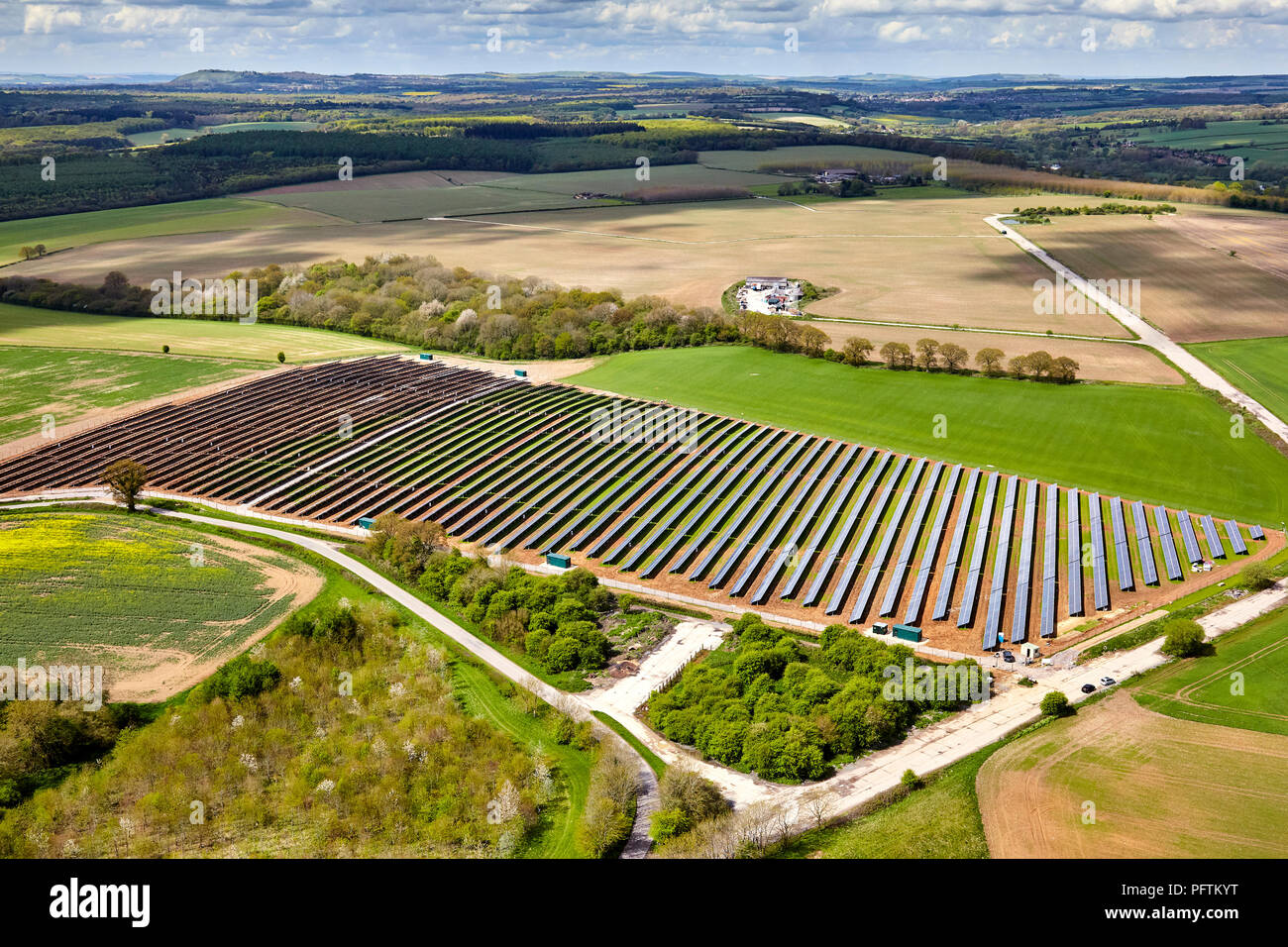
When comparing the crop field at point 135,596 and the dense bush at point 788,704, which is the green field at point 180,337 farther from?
the dense bush at point 788,704

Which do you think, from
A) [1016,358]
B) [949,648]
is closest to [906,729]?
[949,648]

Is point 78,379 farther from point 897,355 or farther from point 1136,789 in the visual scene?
point 1136,789

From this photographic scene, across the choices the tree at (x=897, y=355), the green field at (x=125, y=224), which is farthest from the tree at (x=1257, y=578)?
the green field at (x=125, y=224)

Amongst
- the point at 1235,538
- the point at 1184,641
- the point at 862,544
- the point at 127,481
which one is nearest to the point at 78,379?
the point at 127,481

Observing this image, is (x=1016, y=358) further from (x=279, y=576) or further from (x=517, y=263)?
(x=517, y=263)

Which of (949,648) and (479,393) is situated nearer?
(949,648)

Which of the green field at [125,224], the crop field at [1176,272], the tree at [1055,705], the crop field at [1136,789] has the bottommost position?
the crop field at [1136,789]
